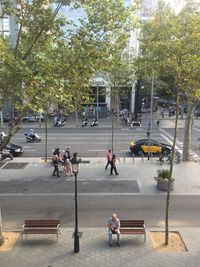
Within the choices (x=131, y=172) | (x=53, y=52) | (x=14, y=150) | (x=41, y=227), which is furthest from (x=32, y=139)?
(x=53, y=52)

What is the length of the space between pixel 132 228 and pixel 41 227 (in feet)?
11.5

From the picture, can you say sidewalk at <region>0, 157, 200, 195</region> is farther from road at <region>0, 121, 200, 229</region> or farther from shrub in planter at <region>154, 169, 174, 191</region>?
road at <region>0, 121, 200, 229</region>

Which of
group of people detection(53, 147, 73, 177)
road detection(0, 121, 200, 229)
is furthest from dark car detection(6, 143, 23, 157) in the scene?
road detection(0, 121, 200, 229)

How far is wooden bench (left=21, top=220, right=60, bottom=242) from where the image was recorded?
12.8 m

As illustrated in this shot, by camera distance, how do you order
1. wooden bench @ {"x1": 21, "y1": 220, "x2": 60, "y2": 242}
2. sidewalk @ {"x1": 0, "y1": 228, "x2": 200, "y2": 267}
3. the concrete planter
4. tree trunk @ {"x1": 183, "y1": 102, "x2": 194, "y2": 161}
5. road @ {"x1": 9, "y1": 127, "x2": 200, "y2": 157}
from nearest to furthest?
sidewalk @ {"x1": 0, "y1": 228, "x2": 200, "y2": 267} → wooden bench @ {"x1": 21, "y1": 220, "x2": 60, "y2": 242} → the concrete planter → tree trunk @ {"x1": 183, "y1": 102, "x2": 194, "y2": 161} → road @ {"x1": 9, "y1": 127, "x2": 200, "y2": 157}

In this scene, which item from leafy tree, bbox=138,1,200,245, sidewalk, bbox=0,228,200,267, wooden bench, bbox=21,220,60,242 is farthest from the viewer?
wooden bench, bbox=21,220,60,242

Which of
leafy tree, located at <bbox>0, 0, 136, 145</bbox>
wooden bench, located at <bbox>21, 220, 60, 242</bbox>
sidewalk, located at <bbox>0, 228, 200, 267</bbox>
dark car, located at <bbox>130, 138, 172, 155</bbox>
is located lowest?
sidewalk, located at <bbox>0, 228, 200, 267</bbox>

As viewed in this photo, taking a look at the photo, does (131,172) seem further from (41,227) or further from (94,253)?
(94,253)

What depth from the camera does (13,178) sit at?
69.2 feet

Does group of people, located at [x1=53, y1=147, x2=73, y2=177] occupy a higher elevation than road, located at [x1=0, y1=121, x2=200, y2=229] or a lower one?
higher

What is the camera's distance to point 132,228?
1296cm

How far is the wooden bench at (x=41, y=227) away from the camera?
42.0 feet

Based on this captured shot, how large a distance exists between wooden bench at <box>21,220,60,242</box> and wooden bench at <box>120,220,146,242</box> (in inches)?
98.7

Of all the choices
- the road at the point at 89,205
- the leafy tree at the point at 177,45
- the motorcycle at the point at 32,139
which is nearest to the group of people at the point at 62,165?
the road at the point at 89,205
